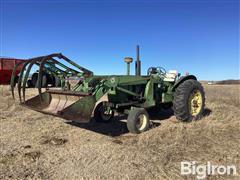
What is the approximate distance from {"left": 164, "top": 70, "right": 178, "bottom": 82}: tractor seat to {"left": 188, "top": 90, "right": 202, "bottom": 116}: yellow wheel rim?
2.26 feet

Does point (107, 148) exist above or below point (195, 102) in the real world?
below

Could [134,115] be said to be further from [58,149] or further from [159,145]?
[58,149]

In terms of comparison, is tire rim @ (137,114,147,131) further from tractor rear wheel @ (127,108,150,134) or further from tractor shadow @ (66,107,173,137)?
tractor shadow @ (66,107,173,137)

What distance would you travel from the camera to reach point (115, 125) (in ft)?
23.0

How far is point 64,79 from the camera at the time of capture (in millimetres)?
6555

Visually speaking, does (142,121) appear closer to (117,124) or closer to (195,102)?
(117,124)

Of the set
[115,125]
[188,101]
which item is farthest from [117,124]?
[188,101]

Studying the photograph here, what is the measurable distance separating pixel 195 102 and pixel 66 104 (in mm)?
3717

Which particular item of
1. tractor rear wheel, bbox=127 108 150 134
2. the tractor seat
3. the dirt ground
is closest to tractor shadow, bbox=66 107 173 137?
the dirt ground

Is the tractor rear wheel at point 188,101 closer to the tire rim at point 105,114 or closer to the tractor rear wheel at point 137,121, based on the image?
the tractor rear wheel at point 137,121

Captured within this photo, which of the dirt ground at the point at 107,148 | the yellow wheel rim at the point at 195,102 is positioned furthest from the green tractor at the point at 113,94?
the dirt ground at the point at 107,148

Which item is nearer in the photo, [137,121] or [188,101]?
[137,121]

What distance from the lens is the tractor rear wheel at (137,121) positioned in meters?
5.82

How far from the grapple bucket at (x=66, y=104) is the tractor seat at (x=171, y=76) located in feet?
9.16
